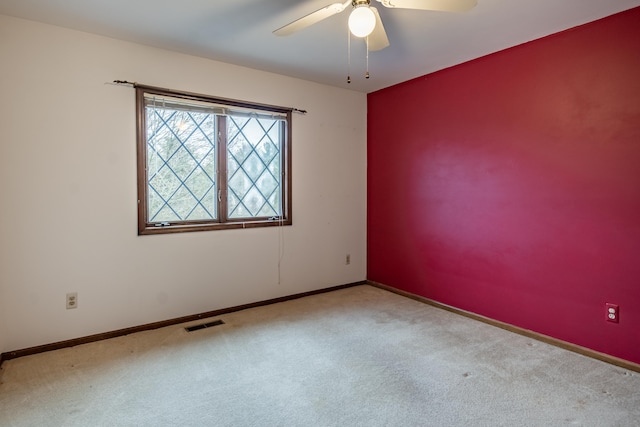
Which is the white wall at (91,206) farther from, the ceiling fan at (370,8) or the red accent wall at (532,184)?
the ceiling fan at (370,8)

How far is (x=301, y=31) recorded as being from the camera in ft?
8.66

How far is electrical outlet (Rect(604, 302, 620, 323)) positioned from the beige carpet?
310mm

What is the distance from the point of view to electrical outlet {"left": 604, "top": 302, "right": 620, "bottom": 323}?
8.02 feet

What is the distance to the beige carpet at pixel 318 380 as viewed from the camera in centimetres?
186

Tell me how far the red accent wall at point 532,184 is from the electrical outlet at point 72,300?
3043 mm

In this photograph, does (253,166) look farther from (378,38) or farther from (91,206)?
(378,38)

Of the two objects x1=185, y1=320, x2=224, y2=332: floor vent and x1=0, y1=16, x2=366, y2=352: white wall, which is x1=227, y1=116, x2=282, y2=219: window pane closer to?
x1=0, y1=16, x2=366, y2=352: white wall

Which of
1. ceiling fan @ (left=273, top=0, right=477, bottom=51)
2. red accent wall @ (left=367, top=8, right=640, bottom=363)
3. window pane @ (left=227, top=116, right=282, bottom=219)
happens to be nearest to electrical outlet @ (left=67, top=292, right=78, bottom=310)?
window pane @ (left=227, top=116, right=282, bottom=219)

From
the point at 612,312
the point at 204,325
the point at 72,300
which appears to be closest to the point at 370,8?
the point at 612,312

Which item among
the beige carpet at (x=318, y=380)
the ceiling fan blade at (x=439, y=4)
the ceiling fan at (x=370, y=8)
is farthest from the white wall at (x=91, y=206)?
the ceiling fan blade at (x=439, y=4)

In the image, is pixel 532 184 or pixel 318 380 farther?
pixel 532 184

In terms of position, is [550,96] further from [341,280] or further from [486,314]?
[341,280]

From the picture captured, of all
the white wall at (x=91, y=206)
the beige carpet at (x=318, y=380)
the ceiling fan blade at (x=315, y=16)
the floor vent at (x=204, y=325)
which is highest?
the ceiling fan blade at (x=315, y=16)

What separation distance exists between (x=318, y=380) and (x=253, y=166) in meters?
2.14
